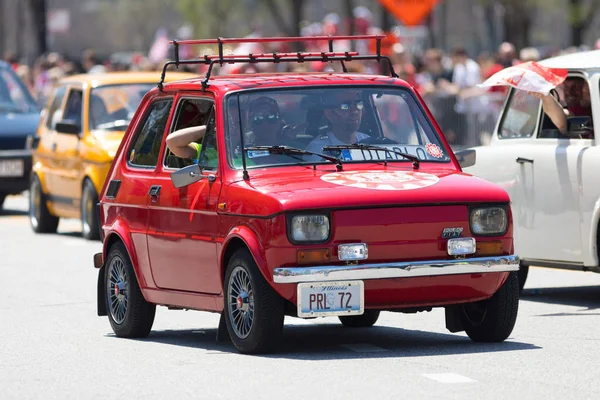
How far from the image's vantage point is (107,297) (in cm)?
1083

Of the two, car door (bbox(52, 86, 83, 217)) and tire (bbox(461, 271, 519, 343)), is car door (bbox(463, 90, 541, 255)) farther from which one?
car door (bbox(52, 86, 83, 217))

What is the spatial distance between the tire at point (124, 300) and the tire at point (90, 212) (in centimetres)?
776

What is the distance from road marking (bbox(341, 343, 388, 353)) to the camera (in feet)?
31.3

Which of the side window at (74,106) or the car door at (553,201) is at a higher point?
the side window at (74,106)

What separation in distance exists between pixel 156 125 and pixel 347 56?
129 centimetres

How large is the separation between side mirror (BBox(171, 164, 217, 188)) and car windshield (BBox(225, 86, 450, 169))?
0.26m

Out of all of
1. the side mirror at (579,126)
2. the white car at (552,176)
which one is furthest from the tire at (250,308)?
the side mirror at (579,126)

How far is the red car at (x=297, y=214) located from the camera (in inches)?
350

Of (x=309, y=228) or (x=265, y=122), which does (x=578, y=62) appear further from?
(x=309, y=228)

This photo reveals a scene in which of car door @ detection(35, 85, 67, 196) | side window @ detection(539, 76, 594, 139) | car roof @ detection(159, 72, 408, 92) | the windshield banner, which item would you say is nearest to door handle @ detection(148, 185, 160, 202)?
car roof @ detection(159, 72, 408, 92)

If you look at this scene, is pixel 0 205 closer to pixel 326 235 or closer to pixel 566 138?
pixel 566 138

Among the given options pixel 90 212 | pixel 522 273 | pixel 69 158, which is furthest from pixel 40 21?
pixel 522 273

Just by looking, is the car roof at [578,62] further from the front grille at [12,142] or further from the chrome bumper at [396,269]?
the front grille at [12,142]

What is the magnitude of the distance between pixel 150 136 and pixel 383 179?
80.1 inches
